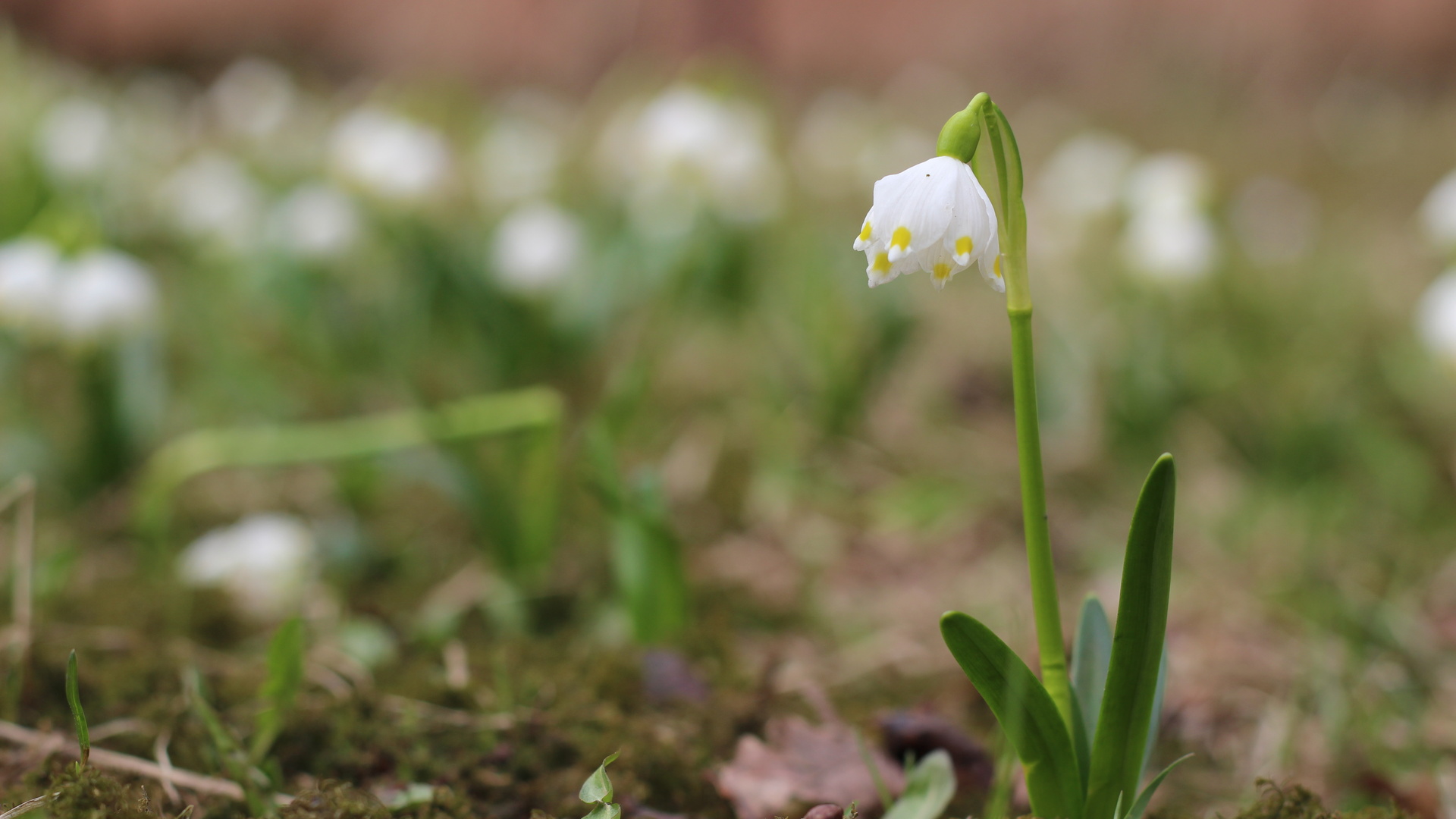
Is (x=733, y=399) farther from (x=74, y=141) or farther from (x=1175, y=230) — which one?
(x=74, y=141)

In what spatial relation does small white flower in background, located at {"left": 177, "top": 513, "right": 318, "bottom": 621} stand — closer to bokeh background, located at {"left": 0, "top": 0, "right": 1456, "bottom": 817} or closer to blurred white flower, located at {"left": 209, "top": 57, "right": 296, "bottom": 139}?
bokeh background, located at {"left": 0, "top": 0, "right": 1456, "bottom": 817}

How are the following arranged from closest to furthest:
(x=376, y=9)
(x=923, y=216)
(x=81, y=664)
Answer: (x=923, y=216), (x=81, y=664), (x=376, y=9)

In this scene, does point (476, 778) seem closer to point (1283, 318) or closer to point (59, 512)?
point (59, 512)

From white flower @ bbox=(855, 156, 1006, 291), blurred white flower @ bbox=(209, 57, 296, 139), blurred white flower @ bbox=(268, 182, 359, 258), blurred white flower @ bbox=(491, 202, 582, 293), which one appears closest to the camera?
white flower @ bbox=(855, 156, 1006, 291)

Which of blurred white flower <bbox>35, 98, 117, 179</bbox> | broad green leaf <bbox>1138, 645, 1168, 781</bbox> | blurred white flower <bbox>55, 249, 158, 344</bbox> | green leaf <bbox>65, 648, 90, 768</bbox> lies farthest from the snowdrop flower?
broad green leaf <bbox>1138, 645, 1168, 781</bbox>

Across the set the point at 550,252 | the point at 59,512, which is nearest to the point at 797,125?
the point at 550,252

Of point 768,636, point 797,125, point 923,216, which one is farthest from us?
point 797,125
